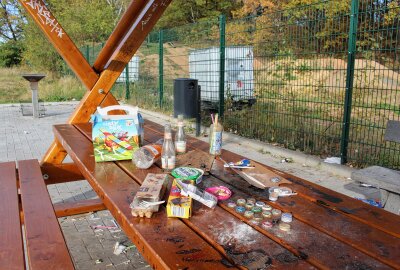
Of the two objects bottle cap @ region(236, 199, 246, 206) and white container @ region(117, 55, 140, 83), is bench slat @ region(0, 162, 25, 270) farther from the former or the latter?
white container @ region(117, 55, 140, 83)

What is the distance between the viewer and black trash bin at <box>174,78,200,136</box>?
22.7ft

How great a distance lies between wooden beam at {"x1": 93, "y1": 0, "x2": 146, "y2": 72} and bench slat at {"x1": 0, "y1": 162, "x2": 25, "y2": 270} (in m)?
1.44

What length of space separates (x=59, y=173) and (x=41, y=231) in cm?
163

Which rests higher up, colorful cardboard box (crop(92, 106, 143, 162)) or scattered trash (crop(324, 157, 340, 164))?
colorful cardboard box (crop(92, 106, 143, 162))

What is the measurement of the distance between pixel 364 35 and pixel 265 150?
227 centimetres

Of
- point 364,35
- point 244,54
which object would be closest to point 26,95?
point 244,54

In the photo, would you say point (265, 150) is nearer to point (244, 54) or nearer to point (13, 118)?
point (244, 54)

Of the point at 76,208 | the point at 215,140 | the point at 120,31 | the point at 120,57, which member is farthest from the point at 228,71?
the point at 215,140

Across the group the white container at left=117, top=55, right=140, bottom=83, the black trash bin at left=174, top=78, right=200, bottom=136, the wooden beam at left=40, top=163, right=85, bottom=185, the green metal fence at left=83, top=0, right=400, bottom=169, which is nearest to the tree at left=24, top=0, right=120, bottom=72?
the white container at left=117, top=55, right=140, bottom=83

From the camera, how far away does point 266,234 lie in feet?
4.50

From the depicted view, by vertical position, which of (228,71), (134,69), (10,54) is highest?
(10,54)

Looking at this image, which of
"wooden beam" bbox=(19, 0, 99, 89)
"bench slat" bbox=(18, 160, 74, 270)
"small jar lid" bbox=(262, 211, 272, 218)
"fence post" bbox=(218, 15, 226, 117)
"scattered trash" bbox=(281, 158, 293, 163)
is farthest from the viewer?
"fence post" bbox=(218, 15, 226, 117)

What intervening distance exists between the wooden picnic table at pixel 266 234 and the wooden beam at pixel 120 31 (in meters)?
1.89

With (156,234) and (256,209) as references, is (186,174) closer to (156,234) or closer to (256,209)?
(256,209)
